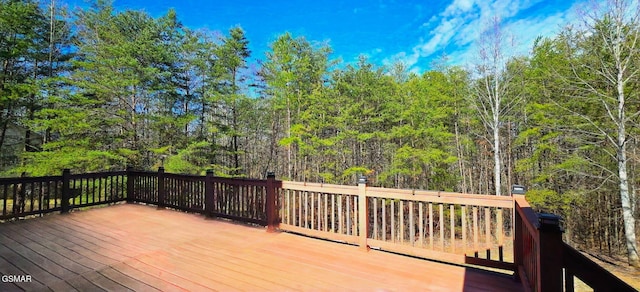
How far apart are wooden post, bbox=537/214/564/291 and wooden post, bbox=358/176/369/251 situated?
1.94 m

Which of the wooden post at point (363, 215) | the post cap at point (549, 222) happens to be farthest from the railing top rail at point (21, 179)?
the post cap at point (549, 222)

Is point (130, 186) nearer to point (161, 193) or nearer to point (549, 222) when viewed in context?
point (161, 193)

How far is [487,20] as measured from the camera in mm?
10477

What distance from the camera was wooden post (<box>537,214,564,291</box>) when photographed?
1.36 m

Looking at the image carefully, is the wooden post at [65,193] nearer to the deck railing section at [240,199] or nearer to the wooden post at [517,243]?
the deck railing section at [240,199]

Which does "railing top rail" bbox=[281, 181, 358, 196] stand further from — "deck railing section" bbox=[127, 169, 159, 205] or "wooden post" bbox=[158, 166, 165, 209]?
"deck railing section" bbox=[127, 169, 159, 205]

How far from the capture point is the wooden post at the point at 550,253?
1357mm

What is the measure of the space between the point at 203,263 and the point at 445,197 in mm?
2674

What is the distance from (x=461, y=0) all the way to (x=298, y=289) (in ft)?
42.9

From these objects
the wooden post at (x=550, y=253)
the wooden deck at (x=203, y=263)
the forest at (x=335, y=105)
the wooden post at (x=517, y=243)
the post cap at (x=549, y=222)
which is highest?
the forest at (x=335, y=105)

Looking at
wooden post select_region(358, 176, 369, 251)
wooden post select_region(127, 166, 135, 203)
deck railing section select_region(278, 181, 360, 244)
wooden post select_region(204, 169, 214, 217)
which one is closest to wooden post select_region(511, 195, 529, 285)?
wooden post select_region(358, 176, 369, 251)

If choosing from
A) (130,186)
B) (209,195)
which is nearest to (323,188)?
(209,195)

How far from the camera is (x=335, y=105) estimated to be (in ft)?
43.3

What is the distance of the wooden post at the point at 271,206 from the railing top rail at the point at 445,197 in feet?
5.02
